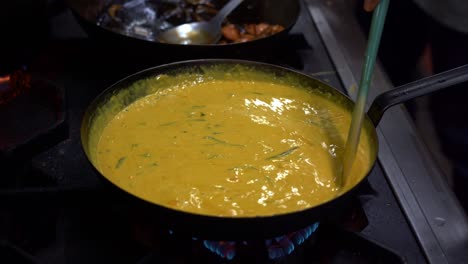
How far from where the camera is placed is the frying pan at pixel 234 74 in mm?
841

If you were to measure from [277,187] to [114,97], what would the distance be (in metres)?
0.47

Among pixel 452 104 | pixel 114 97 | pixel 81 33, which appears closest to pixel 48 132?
pixel 114 97

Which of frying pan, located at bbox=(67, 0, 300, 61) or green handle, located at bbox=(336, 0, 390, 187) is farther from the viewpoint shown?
frying pan, located at bbox=(67, 0, 300, 61)

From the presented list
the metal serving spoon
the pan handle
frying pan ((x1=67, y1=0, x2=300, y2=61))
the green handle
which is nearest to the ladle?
the green handle

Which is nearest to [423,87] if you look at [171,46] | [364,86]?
[364,86]

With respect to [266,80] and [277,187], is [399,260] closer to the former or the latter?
[277,187]

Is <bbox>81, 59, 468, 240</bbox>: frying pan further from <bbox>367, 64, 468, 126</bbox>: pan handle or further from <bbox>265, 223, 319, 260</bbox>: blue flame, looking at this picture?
<bbox>265, 223, 319, 260</bbox>: blue flame

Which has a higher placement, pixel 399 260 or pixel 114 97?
pixel 114 97

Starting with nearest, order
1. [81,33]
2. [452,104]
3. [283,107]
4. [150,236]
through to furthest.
A: [150,236] < [283,107] < [81,33] < [452,104]

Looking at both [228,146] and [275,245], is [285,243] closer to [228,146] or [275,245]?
[275,245]

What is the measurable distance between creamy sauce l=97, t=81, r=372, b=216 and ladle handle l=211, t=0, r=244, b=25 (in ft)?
1.64

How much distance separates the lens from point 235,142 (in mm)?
1138

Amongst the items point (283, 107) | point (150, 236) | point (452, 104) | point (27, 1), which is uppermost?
point (27, 1)

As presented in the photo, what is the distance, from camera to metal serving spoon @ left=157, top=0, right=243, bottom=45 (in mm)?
1732
